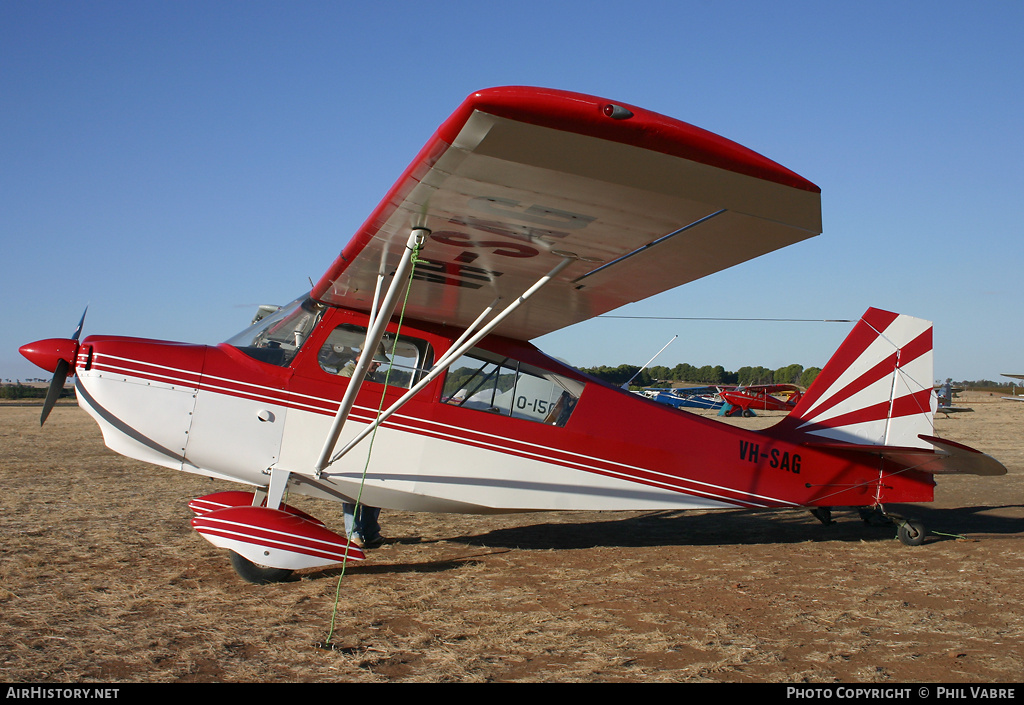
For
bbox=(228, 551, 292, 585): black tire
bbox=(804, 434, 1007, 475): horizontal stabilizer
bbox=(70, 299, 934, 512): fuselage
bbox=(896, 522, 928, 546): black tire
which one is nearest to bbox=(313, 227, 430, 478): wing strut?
bbox=(70, 299, 934, 512): fuselage

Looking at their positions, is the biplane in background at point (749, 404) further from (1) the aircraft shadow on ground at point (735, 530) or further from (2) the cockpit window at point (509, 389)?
(2) the cockpit window at point (509, 389)

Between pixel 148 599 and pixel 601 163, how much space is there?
3.87m

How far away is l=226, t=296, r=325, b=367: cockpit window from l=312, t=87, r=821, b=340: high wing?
832mm

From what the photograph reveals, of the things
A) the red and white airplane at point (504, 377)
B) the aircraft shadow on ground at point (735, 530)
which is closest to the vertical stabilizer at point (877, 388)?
the red and white airplane at point (504, 377)

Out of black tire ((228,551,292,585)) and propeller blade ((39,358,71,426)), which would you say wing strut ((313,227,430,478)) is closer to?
black tire ((228,551,292,585))

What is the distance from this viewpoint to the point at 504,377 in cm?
596

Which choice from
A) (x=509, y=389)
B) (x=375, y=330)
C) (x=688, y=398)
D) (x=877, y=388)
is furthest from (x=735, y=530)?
(x=688, y=398)

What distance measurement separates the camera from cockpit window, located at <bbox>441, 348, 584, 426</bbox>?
19.0 feet

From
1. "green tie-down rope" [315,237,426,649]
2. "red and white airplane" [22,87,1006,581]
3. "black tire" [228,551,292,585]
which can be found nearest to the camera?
"red and white airplane" [22,87,1006,581]

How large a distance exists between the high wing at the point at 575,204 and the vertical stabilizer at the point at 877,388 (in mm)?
3099

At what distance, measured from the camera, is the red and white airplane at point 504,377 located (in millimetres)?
2988
